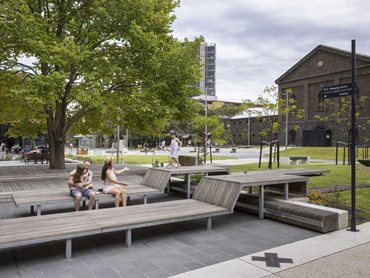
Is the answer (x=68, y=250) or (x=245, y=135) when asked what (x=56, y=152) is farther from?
(x=245, y=135)

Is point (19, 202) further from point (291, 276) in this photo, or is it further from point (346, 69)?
point (346, 69)

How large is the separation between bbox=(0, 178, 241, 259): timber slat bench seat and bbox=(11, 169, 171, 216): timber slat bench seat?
1243 mm

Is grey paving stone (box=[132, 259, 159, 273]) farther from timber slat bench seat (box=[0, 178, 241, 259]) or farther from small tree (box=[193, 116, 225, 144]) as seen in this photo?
small tree (box=[193, 116, 225, 144])

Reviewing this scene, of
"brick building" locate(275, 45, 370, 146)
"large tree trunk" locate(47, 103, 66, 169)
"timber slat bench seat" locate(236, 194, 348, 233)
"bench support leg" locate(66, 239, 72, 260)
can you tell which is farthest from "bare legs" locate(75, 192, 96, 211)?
"brick building" locate(275, 45, 370, 146)

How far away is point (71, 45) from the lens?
40.7 ft

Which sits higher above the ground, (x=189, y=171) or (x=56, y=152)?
(x=56, y=152)

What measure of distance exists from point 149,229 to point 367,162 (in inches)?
607

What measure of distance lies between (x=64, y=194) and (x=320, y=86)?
183 feet

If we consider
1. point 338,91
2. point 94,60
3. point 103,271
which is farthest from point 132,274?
point 94,60

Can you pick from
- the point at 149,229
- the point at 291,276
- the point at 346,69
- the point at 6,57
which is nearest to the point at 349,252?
the point at 291,276

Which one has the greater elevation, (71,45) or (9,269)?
(71,45)

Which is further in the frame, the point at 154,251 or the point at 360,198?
the point at 360,198

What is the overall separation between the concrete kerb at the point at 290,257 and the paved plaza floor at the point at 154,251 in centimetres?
26

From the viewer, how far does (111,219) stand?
232 inches
